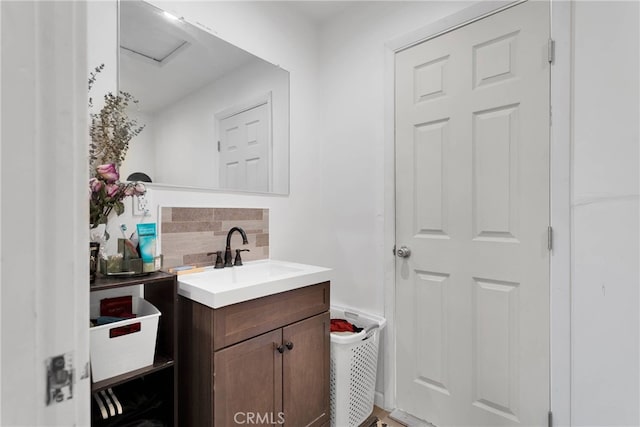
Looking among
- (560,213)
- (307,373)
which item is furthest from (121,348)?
(560,213)

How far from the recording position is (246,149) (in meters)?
1.83

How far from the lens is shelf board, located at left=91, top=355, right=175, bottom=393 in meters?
1.01

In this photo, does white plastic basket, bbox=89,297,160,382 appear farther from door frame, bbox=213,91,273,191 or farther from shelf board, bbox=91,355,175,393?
door frame, bbox=213,91,273,191

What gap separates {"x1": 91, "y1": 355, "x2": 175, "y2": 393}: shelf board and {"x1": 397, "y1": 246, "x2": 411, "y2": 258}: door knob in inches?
50.2

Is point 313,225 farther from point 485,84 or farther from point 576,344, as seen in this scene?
point 576,344

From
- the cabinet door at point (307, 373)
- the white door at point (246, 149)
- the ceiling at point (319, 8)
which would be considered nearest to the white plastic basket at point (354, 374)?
the cabinet door at point (307, 373)

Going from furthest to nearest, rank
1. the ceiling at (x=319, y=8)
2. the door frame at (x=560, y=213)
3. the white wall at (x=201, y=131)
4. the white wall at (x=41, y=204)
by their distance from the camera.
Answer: the ceiling at (x=319, y=8)
the white wall at (x=201, y=131)
the door frame at (x=560, y=213)
the white wall at (x=41, y=204)

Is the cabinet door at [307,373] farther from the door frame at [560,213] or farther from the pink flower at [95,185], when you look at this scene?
the door frame at [560,213]

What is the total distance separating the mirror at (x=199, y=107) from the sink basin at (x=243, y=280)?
0.45 metres

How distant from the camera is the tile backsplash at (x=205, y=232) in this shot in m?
1.51

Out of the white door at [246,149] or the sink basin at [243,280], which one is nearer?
the sink basin at [243,280]

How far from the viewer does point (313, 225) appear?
7.40 ft

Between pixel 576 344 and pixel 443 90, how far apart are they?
134 cm

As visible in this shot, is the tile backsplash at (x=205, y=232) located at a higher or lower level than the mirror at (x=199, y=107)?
lower
